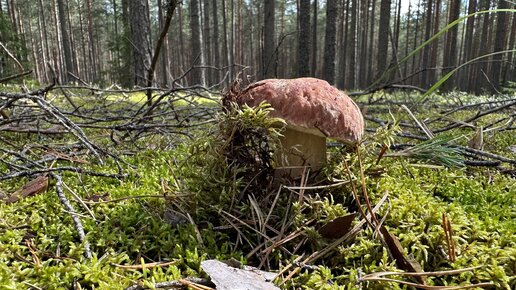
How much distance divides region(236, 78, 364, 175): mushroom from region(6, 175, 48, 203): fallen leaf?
108 centimetres

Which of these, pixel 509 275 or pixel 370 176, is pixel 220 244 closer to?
pixel 370 176

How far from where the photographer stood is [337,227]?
1222 mm

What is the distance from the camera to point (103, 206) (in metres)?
1.53

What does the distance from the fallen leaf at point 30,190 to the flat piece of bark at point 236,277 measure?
1.08m

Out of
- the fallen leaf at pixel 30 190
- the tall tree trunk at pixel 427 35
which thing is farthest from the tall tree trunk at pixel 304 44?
the tall tree trunk at pixel 427 35

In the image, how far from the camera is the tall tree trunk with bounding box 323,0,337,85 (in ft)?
26.3

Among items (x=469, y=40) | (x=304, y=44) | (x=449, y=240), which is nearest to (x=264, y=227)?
(x=449, y=240)

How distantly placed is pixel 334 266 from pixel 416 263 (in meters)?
0.26

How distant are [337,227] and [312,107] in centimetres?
45

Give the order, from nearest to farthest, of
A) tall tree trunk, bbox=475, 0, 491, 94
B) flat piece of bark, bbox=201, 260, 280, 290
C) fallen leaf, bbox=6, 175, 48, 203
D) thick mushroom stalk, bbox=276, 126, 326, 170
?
flat piece of bark, bbox=201, 260, 280, 290 → thick mushroom stalk, bbox=276, 126, 326, 170 → fallen leaf, bbox=6, 175, 48, 203 → tall tree trunk, bbox=475, 0, 491, 94

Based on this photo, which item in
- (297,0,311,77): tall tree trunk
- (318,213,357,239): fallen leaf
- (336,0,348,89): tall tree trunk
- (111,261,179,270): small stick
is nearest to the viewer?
(111,261,179,270): small stick

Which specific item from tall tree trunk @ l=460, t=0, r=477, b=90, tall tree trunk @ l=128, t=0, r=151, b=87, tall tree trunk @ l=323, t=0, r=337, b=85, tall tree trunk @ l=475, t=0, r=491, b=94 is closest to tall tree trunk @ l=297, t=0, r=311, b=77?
tall tree trunk @ l=323, t=0, r=337, b=85

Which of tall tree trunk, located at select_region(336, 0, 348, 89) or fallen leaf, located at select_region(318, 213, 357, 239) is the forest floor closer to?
fallen leaf, located at select_region(318, 213, 357, 239)

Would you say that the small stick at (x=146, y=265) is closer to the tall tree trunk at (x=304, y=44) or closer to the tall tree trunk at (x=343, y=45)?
the tall tree trunk at (x=304, y=44)
